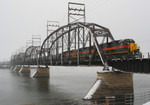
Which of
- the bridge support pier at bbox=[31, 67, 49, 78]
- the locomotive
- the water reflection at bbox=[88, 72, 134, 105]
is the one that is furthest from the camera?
the bridge support pier at bbox=[31, 67, 49, 78]

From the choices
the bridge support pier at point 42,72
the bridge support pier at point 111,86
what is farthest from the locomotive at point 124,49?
the bridge support pier at point 42,72

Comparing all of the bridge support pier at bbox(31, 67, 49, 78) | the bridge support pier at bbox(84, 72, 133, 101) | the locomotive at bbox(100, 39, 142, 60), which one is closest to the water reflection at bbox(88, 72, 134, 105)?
the bridge support pier at bbox(84, 72, 133, 101)

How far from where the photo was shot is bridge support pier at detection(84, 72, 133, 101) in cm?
3206

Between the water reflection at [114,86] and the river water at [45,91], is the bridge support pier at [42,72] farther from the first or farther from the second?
the water reflection at [114,86]

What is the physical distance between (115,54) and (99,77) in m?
8.47

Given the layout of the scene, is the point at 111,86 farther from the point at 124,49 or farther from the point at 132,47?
the point at 132,47

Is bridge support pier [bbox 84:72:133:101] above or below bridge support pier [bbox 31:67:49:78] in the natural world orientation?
above

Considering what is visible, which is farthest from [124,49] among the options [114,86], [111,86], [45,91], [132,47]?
[45,91]

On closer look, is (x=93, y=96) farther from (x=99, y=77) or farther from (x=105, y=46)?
(x=105, y=46)

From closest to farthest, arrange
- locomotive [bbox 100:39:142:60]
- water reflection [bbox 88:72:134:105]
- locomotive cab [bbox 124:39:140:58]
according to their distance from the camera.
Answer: water reflection [bbox 88:72:134:105], locomotive [bbox 100:39:142:60], locomotive cab [bbox 124:39:140:58]

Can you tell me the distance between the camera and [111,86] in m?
33.5

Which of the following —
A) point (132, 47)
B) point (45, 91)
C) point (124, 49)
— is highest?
point (132, 47)

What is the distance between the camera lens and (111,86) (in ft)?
110

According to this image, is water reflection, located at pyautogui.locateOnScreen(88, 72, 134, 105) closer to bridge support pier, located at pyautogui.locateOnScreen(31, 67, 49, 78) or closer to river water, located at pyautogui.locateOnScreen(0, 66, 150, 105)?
river water, located at pyautogui.locateOnScreen(0, 66, 150, 105)
